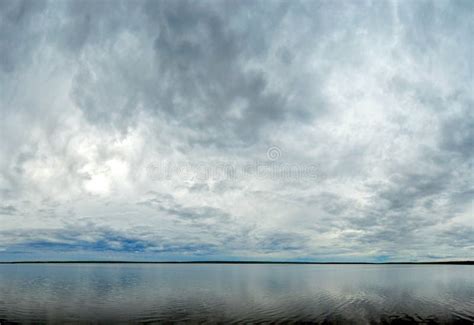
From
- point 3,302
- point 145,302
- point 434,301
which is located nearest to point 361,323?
point 434,301

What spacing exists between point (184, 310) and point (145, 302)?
33.7 ft

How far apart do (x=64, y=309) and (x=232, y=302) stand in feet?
89.3

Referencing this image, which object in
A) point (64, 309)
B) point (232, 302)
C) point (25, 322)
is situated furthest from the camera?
point (232, 302)

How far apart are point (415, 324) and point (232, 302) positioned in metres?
29.0

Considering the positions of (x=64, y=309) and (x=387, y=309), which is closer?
(x=64, y=309)

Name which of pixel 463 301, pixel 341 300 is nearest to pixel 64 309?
pixel 341 300

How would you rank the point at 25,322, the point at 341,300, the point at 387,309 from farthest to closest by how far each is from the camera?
the point at 341,300 < the point at 387,309 < the point at 25,322

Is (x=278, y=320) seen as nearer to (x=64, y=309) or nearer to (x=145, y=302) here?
(x=145, y=302)

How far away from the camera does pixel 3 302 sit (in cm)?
5256

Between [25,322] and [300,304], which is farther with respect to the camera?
[300,304]

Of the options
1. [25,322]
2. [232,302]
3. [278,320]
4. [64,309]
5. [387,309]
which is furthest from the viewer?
[232,302]

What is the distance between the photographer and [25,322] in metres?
38.1

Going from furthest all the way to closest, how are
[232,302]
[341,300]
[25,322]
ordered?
[341,300] → [232,302] → [25,322]

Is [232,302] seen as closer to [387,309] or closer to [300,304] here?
[300,304]
